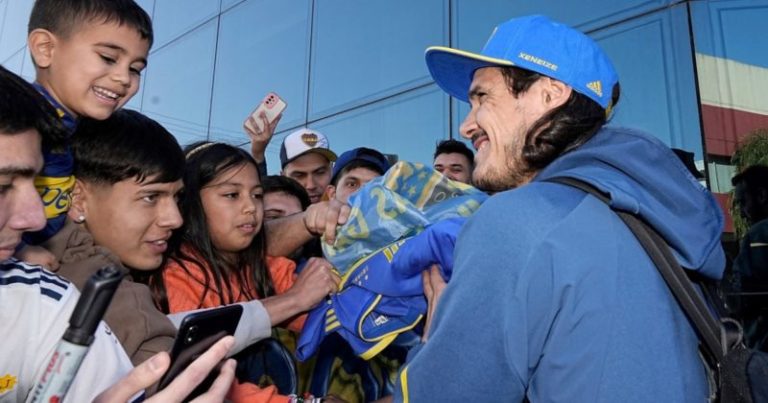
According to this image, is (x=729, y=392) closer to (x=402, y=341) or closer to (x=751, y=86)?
(x=402, y=341)

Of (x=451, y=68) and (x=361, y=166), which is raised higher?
(x=451, y=68)

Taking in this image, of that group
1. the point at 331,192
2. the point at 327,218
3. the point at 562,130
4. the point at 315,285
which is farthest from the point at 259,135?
the point at 562,130

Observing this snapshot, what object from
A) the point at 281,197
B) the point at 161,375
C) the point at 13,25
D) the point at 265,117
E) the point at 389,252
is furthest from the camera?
the point at 13,25

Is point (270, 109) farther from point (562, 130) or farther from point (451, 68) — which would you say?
point (562, 130)

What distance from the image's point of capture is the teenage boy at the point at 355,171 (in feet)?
9.39

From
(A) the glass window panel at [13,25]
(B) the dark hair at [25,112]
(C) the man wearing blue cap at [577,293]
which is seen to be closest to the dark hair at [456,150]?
(C) the man wearing blue cap at [577,293]

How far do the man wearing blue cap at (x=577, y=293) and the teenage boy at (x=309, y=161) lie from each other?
8.45 feet

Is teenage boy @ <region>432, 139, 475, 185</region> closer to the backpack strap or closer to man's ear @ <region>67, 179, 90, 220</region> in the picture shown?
man's ear @ <region>67, 179, 90, 220</region>

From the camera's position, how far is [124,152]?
174 centimetres

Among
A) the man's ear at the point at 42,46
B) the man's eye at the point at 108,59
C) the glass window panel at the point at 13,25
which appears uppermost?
the glass window panel at the point at 13,25

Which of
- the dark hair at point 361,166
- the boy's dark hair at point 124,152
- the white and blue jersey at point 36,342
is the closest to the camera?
the white and blue jersey at point 36,342

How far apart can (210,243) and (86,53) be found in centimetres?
76

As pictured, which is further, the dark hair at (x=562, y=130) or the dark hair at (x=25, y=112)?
the dark hair at (x=562, y=130)

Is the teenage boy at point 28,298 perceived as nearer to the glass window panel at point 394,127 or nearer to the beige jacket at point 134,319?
the beige jacket at point 134,319
